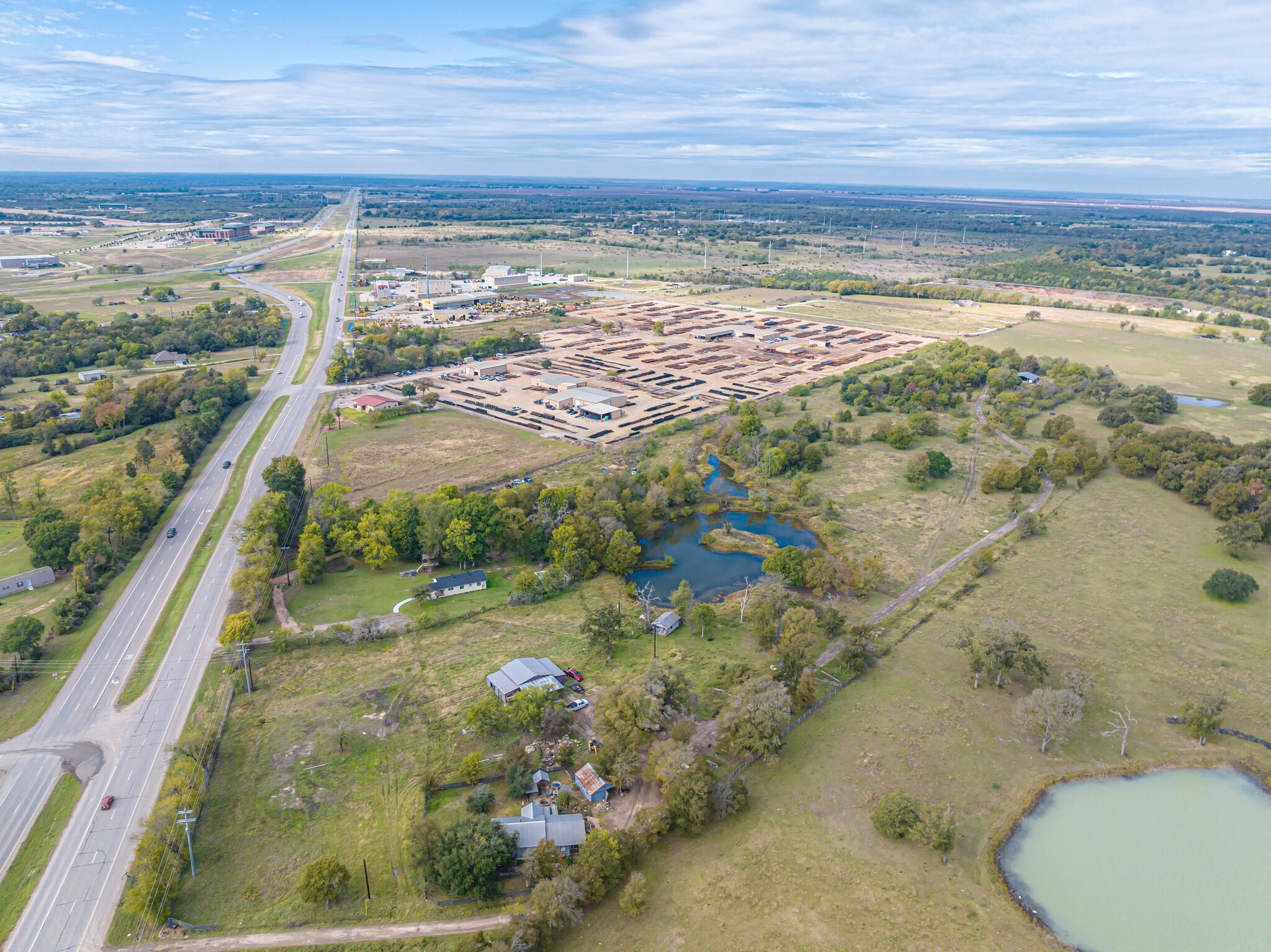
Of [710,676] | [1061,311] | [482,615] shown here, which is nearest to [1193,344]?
[1061,311]

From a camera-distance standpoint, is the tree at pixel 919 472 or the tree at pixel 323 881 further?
the tree at pixel 919 472

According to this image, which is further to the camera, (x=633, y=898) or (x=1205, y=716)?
(x=1205, y=716)

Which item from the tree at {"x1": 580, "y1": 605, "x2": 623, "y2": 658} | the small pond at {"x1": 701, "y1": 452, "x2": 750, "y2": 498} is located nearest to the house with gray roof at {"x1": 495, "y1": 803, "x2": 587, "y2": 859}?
the tree at {"x1": 580, "y1": 605, "x2": 623, "y2": 658}

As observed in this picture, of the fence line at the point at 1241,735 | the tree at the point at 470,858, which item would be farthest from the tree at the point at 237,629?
the fence line at the point at 1241,735

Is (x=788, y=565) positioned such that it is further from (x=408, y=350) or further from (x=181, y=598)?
(x=408, y=350)

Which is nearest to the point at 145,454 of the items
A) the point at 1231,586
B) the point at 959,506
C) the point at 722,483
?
the point at 722,483

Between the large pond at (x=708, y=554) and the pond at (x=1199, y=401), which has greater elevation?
the pond at (x=1199, y=401)

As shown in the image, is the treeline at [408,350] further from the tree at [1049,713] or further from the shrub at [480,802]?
the tree at [1049,713]
